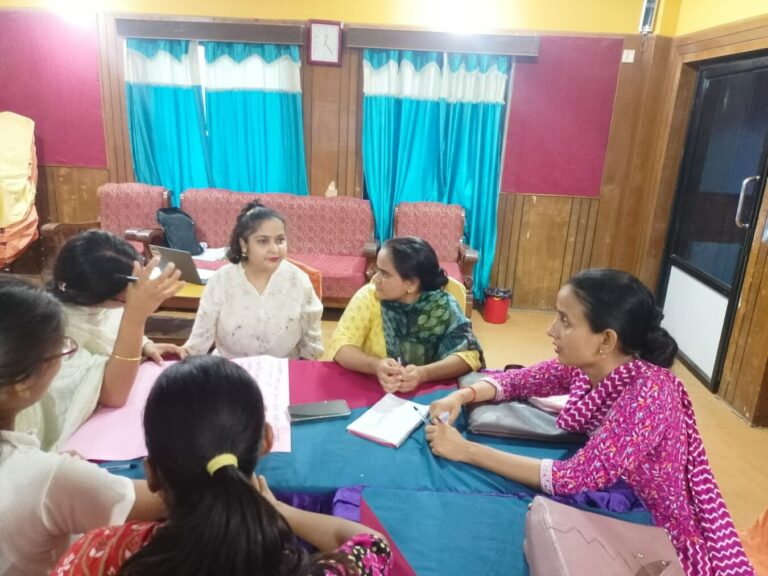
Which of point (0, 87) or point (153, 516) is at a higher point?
point (0, 87)

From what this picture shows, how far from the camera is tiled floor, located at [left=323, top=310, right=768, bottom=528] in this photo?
2.28m

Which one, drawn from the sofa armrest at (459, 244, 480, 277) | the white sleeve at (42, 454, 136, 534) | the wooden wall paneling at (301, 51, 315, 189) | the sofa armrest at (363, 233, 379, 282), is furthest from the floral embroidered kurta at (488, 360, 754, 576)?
the wooden wall paneling at (301, 51, 315, 189)

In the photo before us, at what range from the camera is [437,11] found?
4141mm

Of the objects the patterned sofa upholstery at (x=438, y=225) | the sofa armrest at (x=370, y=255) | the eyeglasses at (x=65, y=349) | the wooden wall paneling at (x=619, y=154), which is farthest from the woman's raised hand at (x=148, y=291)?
the wooden wall paneling at (x=619, y=154)

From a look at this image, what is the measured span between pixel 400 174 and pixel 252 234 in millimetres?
2518

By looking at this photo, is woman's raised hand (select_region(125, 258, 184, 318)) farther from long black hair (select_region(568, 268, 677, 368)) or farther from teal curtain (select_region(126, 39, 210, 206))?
teal curtain (select_region(126, 39, 210, 206))

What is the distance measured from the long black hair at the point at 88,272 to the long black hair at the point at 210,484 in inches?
33.9

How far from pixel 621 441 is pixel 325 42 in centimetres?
386

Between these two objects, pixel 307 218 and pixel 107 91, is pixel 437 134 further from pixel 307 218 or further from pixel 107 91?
pixel 107 91

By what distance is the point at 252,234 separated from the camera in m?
2.14

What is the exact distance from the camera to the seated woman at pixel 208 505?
0.67 metres

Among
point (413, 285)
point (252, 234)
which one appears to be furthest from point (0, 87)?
point (413, 285)

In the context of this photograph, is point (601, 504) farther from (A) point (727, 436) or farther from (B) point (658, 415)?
(A) point (727, 436)

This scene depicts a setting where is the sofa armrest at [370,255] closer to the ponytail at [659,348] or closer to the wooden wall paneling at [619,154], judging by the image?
the wooden wall paneling at [619,154]
